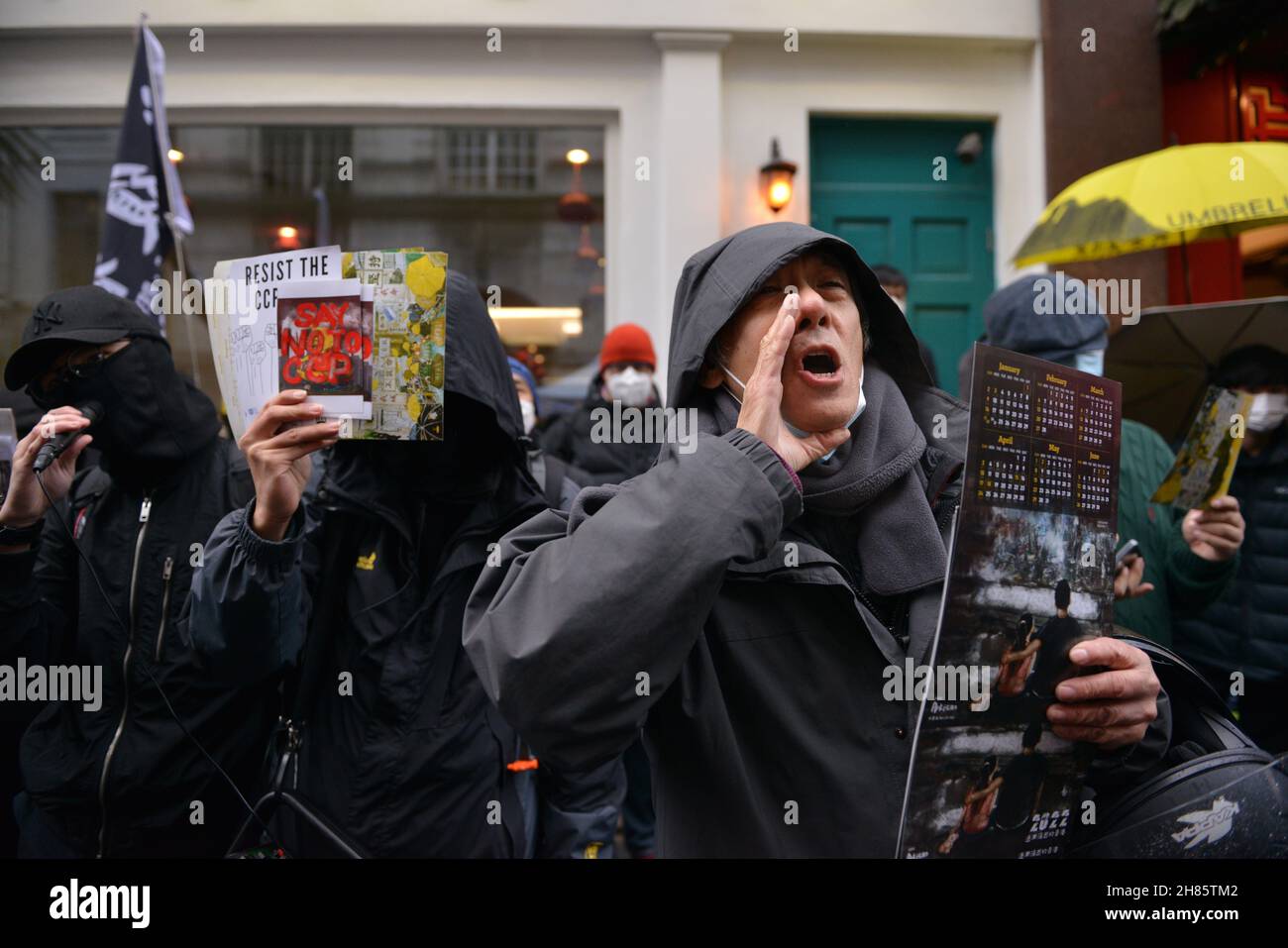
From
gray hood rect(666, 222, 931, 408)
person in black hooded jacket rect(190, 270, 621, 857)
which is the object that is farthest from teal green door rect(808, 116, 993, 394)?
gray hood rect(666, 222, 931, 408)

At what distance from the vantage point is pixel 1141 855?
1451 millimetres

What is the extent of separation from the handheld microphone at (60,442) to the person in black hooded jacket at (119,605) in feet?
0.05

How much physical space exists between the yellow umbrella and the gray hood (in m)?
2.38

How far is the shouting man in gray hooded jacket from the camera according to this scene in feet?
4.32

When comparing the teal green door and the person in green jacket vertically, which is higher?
the teal green door

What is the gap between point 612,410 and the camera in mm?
5309

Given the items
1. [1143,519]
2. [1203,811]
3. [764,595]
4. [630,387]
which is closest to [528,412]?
[630,387]

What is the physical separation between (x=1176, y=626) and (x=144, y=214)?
489 cm

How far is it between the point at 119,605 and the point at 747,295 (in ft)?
6.18

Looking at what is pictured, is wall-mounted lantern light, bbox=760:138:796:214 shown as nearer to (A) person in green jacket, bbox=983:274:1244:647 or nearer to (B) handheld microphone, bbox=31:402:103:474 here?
(A) person in green jacket, bbox=983:274:1244:647

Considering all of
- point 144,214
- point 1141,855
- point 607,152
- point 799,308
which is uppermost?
point 607,152

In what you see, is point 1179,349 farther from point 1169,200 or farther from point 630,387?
point 630,387
